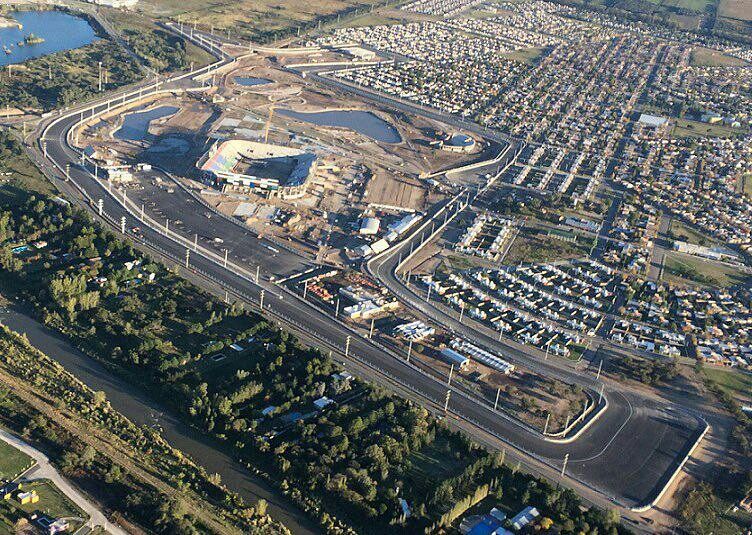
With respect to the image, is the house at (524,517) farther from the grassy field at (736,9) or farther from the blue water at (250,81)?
the grassy field at (736,9)

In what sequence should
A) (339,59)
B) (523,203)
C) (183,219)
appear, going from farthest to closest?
1. (339,59)
2. (523,203)
3. (183,219)

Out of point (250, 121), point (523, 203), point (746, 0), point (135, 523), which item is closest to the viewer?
point (135, 523)

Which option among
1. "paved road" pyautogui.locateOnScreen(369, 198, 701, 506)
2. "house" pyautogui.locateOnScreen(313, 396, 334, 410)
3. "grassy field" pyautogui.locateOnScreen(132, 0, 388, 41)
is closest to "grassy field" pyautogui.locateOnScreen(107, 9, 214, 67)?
"grassy field" pyautogui.locateOnScreen(132, 0, 388, 41)

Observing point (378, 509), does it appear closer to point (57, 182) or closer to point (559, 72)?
point (57, 182)

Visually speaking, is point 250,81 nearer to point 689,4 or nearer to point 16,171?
point 16,171

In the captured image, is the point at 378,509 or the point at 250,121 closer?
the point at 378,509

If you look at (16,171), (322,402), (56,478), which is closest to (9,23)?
(16,171)

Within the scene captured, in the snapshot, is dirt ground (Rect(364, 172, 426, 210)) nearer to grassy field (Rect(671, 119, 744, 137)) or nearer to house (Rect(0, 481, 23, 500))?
house (Rect(0, 481, 23, 500))

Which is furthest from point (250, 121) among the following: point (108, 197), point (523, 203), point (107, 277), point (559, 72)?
point (559, 72)
